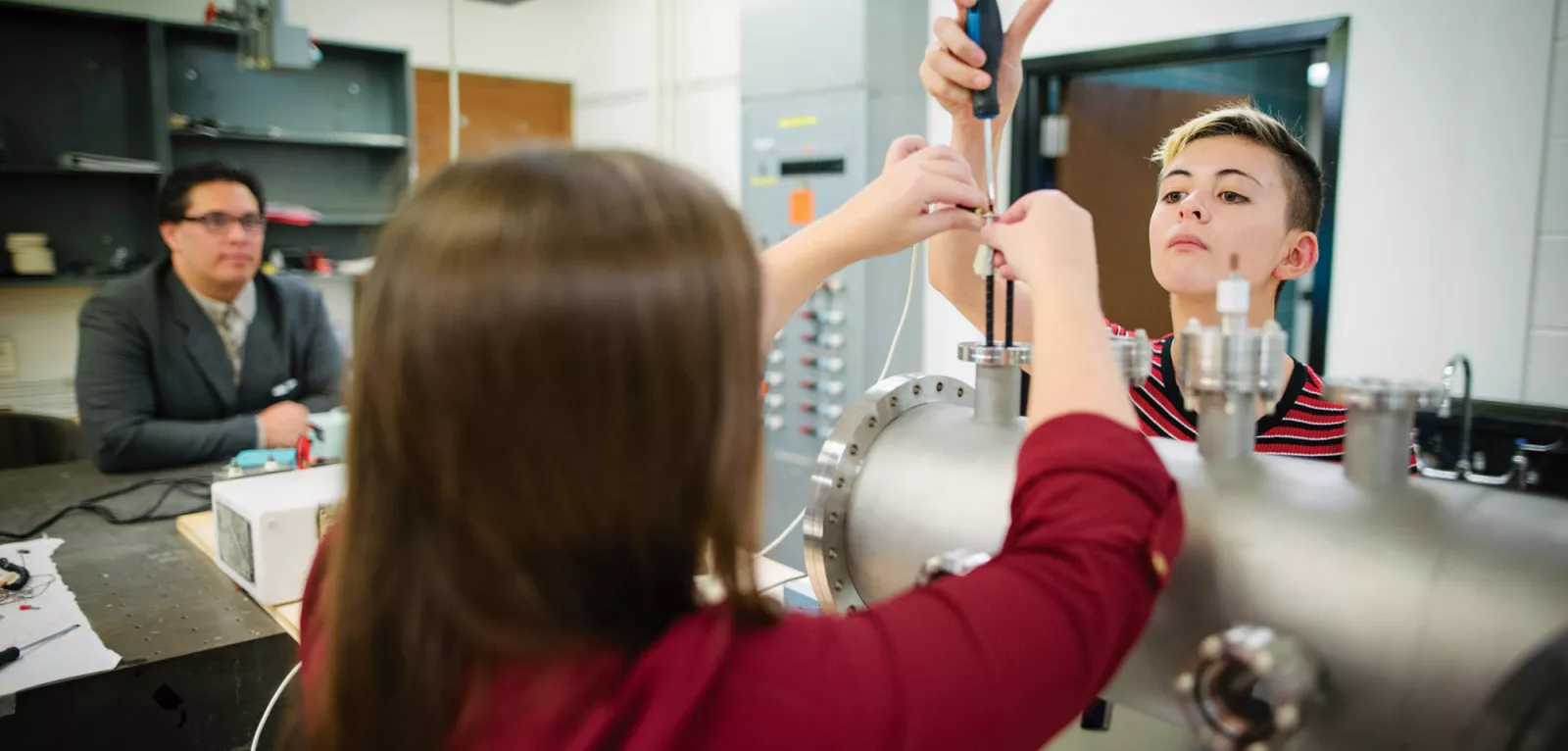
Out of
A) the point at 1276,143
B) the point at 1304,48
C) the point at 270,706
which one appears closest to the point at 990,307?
the point at 1276,143

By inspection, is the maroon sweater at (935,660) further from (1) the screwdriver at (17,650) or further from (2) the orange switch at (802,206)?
(2) the orange switch at (802,206)

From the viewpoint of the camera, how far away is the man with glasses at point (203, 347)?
2.19 metres

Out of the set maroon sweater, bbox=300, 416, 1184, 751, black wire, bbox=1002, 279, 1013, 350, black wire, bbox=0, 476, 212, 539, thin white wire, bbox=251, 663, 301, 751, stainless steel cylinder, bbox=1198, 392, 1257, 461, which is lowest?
thin white wire, bbox=251, 663, 301, 751

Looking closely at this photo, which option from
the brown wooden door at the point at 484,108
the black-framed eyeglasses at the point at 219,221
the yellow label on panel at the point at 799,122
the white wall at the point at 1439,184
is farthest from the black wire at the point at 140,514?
the brown wooden door at the point at 484,108

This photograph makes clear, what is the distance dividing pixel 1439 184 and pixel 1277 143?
130cm

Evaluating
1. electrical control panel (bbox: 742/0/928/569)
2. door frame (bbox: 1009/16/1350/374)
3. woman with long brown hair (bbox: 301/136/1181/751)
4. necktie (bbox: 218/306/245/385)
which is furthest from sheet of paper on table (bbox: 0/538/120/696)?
door frame (bbox: 1009/16/1350/374)

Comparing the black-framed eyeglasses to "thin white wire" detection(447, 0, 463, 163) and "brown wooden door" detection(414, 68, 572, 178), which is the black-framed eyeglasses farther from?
"brown wooden door" detection(414, 68, 572, 178)

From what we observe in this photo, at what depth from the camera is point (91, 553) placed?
5.11ft

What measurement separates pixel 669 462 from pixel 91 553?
1471mm

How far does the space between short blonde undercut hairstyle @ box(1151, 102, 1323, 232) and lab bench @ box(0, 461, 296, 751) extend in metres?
1.32

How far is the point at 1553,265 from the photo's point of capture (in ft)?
6.82

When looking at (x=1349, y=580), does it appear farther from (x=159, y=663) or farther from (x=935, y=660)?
(x=159, y=663)

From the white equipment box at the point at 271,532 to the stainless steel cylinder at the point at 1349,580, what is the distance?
1001 millimetres

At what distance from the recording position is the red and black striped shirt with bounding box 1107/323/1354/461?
103 cm
